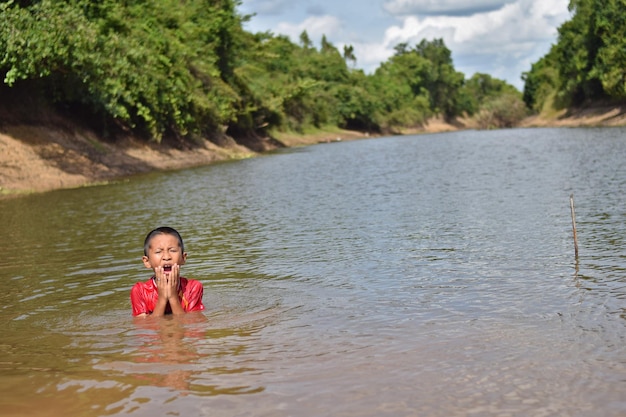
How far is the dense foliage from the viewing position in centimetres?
2394

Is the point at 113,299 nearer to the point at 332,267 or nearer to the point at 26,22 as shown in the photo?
the point at 332,267

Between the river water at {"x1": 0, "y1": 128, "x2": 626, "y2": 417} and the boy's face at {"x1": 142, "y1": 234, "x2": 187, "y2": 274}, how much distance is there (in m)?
0.60

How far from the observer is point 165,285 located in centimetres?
687

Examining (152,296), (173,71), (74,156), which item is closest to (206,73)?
(173,71)

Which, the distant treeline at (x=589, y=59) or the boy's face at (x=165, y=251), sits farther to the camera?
the distant treeline at (x=589, y=59)

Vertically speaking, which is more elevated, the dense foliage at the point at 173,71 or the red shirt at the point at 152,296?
the dense foliage at the point at 173,71

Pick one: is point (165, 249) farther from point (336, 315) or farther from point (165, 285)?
point (336, 315)

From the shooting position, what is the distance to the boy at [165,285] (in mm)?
6754

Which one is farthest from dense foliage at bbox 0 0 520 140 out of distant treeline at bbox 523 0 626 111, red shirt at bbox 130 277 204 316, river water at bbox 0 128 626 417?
red shirt at bbox 130 277 204 316

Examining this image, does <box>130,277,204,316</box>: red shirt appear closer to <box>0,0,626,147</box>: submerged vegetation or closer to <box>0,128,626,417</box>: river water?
<box>0,128,626,417</box>: river water

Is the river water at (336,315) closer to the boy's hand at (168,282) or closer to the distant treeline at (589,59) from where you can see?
the boy's hand at (168,282)

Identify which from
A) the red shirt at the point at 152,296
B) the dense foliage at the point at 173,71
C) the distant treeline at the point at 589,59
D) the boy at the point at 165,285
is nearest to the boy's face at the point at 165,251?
the boy at the point at 165,285

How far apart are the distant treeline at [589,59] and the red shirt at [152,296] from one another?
63757 millimetres

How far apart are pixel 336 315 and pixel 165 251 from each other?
1.69 meters
